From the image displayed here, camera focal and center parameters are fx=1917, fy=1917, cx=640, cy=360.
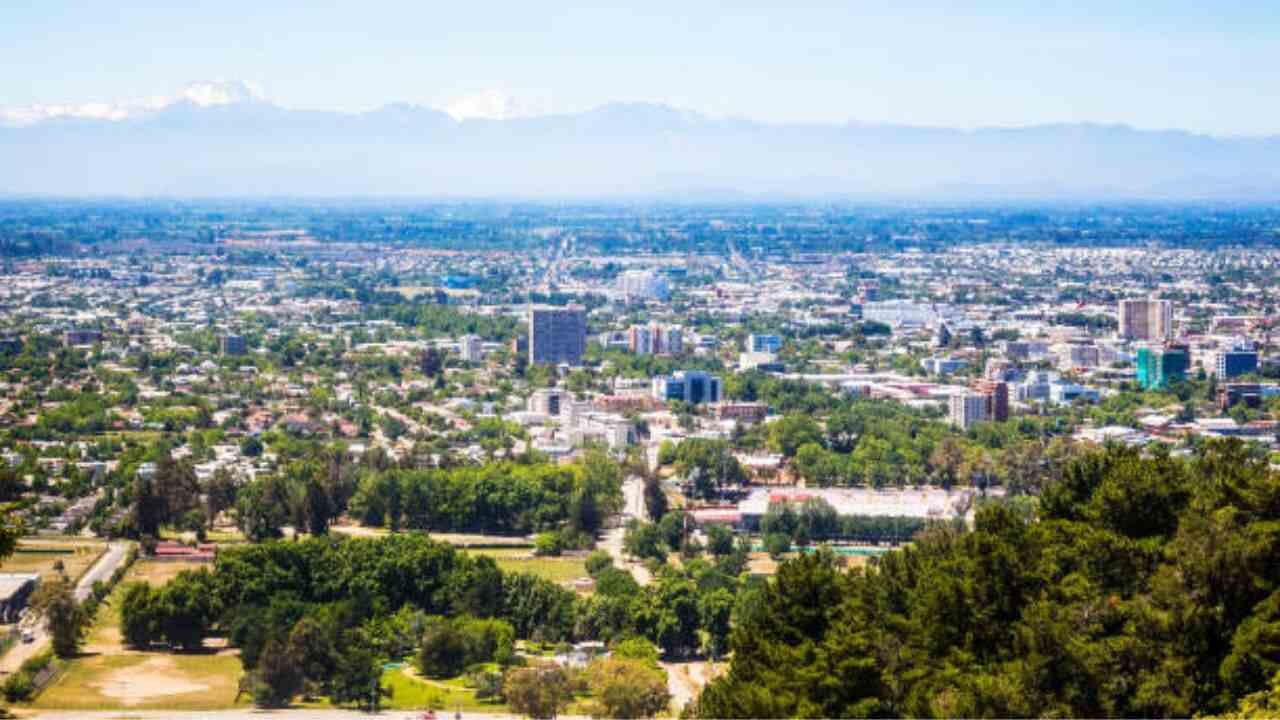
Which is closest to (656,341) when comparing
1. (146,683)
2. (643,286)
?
(643,286)

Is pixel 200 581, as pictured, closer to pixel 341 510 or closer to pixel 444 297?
pixel 341 510

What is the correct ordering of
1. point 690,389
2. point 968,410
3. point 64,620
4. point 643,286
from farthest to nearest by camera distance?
point 643,286, point 690,389, point 968,410, point 64,620

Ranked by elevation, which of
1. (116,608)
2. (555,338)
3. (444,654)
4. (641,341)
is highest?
(555,338)

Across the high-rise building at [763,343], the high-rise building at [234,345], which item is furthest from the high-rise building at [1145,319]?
the high-rise building at [234,345]

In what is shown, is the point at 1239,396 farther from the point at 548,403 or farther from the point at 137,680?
the point at 137,680


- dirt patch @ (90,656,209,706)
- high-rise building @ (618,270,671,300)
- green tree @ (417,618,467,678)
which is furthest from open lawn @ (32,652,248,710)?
high-rise building @ (618,270,671,300)

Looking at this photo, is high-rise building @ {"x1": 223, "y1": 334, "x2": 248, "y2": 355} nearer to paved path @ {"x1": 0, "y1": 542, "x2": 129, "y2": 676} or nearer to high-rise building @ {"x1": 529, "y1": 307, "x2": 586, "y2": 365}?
high-rise building @ {"x1": 529, "y1": 307, "x2": 586, "y2": 365}

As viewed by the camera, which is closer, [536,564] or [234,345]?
[536,564]
